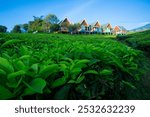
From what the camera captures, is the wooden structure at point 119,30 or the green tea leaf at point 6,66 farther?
the wooden structure at point 119,30

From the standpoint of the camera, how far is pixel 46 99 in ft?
4.43

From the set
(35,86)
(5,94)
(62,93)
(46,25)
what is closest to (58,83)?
(62,93)

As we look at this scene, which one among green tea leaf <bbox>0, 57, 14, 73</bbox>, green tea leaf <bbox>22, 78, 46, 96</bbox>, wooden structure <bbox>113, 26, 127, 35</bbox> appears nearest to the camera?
green tea leaf <bbox>22, 78, 46, 96</bbox>

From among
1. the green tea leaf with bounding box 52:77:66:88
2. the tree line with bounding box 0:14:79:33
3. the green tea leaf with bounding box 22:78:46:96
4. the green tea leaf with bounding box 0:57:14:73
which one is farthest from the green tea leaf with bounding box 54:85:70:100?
the tree line with bounding box 0:14:79:33

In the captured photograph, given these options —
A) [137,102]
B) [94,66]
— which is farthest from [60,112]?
[94,66]

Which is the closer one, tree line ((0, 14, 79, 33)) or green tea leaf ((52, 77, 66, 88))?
green tea leaf ((52, 77, 66, 88))

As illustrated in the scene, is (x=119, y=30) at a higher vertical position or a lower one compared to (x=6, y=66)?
lower

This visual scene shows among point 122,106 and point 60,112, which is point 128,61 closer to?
point 122,106

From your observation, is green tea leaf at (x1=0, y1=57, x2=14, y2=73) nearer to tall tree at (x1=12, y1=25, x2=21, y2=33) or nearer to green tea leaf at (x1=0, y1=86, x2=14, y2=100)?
green tea leaf at (x1=0, y1=86, x2=14, y2=100)

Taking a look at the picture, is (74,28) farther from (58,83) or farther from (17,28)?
(58,83)

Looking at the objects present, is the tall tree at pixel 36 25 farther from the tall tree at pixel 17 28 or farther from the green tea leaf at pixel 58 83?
the green tea leaf at pixel 58 83

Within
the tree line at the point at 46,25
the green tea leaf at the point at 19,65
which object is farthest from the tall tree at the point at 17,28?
the green tea leaf at the point at 19,65

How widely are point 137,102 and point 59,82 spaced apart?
1.79 ft

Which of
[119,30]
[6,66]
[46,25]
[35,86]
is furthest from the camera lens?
[119,30]
